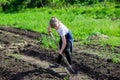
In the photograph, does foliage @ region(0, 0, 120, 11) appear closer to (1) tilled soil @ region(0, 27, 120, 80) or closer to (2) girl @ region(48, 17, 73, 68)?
(1) tilled soil @ region(0, 27, 120, 80)

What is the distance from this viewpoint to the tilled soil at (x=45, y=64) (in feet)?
28.8

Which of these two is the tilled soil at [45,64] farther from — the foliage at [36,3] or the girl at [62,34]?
the foliage at [36,3]

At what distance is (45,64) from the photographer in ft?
33.0

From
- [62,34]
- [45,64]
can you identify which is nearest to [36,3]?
[45,64]

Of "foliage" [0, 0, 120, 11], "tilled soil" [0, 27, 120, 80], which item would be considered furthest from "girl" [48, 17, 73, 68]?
"foliage" [0, 0, 120, 11]

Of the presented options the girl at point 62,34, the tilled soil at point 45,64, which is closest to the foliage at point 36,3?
the tilled soil at point 45,64

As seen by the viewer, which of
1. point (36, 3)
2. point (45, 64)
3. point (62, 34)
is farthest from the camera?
point (36, 3)

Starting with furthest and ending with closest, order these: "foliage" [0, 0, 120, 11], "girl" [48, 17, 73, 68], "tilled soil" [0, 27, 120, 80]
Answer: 1. "foliage" [0, 0, 120, 11]
2. "tilled soil" [0, 27, 120, 80]
3. "girl" [48, 17, 73, 68]

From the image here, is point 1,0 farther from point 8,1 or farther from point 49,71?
point 49,71

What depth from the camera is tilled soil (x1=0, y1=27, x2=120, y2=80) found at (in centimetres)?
879

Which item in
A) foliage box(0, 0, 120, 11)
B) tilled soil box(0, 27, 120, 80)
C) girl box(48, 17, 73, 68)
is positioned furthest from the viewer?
foliage box(0, 0, 120, 11)

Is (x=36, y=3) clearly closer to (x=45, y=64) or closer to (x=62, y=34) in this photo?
(x=45, y=64)

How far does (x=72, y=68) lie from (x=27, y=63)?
58.4 inches

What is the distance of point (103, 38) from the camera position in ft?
45.4
